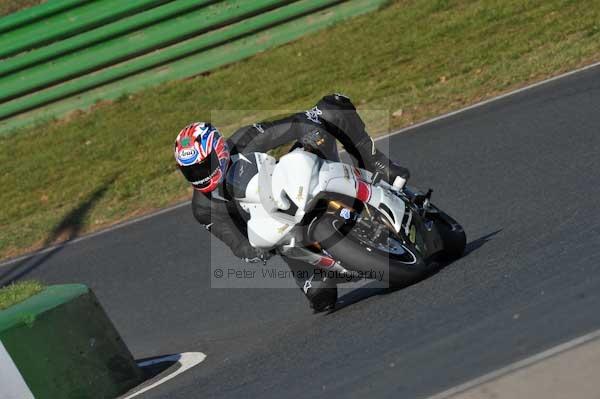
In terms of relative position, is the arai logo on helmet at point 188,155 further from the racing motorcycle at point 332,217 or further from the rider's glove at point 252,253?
the rider's glove at point 252,253

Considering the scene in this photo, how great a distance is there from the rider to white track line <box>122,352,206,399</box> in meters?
0.88

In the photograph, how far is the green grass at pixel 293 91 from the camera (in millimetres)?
13141

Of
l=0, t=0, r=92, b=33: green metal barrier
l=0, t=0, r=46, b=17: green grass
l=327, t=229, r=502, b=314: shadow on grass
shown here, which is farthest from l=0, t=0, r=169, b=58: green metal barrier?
l=327, t=229, r=502, b=314: shadow on grass

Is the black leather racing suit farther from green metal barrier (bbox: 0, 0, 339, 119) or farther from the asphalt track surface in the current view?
green metal barrier (bbox: 0, 0, 339, 119)

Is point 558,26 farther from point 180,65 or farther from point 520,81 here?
point 180,65

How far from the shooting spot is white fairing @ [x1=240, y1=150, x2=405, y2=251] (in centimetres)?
700

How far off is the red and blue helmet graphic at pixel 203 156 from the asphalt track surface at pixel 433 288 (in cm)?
116

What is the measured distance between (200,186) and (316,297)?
1.11m

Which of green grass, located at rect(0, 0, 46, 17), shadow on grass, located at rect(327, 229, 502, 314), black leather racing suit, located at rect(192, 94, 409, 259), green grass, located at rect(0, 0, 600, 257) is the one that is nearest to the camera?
black leather racing suit, located at rect(192, 94, 409, 259)

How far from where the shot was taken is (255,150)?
7.57 m

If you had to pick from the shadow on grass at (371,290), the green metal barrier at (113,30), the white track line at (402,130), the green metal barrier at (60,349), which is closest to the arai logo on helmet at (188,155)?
the green metal barrier at (60,349)

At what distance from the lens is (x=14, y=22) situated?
15922 millimetres

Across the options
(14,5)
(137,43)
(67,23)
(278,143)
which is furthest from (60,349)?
(14,5)

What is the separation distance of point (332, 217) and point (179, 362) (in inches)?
65.9
